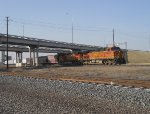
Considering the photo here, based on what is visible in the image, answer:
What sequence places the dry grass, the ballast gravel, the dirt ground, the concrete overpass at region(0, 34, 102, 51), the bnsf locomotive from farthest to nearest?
the dry grass, the concrete overpass at region(0, 34, 102, 51), the bnsf locomotive, the dirt ground, the ballast gravel

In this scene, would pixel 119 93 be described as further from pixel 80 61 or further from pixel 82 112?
pixel 80 61

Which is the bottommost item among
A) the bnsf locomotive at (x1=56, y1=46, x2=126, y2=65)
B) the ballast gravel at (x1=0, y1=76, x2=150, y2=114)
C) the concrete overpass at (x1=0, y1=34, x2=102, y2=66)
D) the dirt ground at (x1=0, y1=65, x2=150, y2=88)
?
the ballast gravel at (x1=0, y1=76, x2=150, y2=114)

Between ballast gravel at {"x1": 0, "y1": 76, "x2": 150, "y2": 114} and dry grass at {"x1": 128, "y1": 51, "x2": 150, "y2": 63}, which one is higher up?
dry grass at {"x1": 128, "y1": 51, "x2": 150, "y2": 63}

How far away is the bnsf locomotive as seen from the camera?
54178 millimetres

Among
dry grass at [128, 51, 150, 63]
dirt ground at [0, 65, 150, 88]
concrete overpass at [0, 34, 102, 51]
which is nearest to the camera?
dirt ground at [0, 65, 150, 88]

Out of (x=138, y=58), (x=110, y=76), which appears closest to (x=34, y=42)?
(x=138, y=58)

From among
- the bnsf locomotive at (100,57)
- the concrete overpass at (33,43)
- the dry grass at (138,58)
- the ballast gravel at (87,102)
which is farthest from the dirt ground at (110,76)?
the dry grass at (138,58)

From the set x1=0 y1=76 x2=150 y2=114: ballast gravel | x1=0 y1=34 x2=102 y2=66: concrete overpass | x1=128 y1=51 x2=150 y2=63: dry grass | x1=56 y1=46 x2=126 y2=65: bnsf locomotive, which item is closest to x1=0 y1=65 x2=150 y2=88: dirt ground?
x1=0 y1=76 x2=150 y2=114: ballast gravel

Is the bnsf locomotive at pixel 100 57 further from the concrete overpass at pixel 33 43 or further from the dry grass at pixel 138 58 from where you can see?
the dry grass at pixel 138 58

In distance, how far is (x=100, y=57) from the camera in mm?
56844

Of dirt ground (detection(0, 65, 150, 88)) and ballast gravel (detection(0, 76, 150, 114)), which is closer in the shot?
ballast gravel (detection(0, 76, 150, 114))

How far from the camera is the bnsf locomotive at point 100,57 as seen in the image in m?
54.2

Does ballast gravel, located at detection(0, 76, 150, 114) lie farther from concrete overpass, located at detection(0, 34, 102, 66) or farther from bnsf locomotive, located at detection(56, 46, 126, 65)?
concrete overpass, located at detection(0, 34, 102, 66)

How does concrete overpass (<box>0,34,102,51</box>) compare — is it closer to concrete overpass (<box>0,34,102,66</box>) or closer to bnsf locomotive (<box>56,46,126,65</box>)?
concrete overpass (<box>0,34,102,66</box>)
